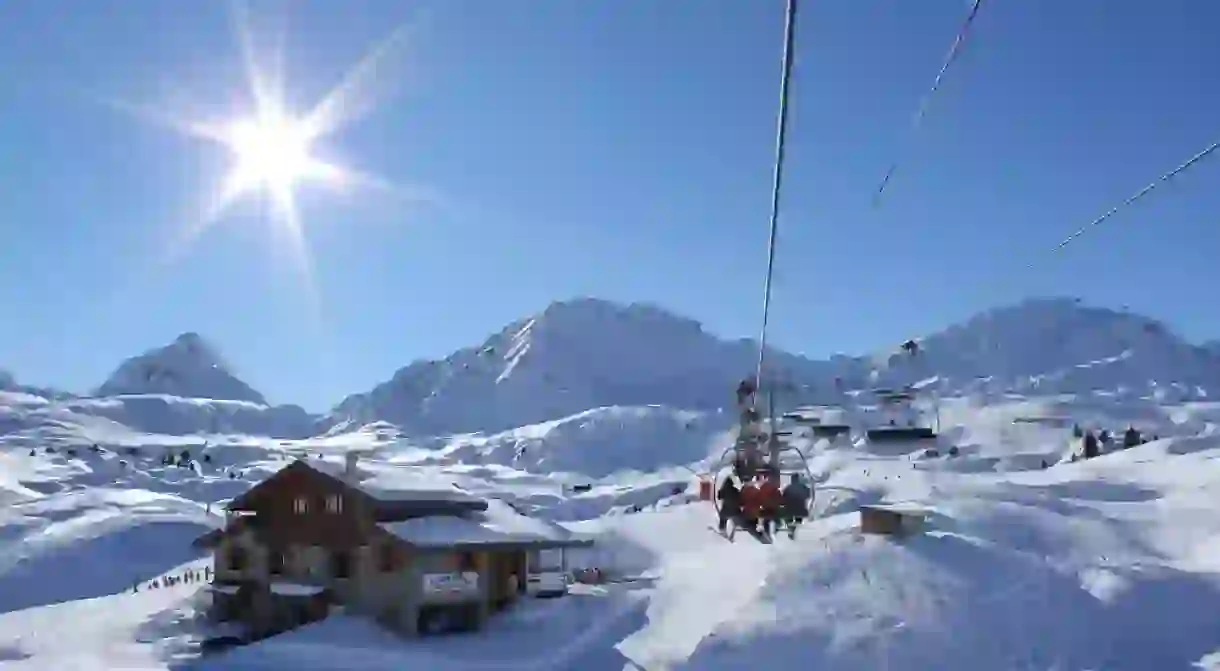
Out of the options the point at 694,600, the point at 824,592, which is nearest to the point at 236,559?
the point at 694,600

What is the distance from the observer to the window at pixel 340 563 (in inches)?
1305

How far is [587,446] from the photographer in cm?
17625

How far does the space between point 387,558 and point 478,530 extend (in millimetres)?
3123

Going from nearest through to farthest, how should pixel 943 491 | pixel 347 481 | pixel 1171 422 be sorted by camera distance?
pixel 347 481 < pixel 943 491 < pixel 1171 422

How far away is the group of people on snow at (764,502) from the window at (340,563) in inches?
696

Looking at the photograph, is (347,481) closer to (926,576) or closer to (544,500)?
(926,576)

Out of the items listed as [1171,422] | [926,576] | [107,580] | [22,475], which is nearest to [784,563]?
[926,576]

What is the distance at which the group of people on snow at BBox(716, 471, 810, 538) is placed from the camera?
18.2m

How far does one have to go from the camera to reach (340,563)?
110 feet

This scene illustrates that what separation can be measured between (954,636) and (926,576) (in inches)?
138

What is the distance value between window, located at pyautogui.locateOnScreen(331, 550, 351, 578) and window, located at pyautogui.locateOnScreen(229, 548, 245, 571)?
15.0 feet

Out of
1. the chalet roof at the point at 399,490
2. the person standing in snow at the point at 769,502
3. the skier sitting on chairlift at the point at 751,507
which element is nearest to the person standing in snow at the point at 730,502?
the skier sitting on chairlift at the point at 751,507

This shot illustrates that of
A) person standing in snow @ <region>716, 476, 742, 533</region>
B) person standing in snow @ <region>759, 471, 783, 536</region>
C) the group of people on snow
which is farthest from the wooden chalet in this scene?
person standing in snow @ <region>759, 471, 783, 536</region>

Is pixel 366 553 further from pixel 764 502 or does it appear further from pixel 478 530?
pixel 764 502
